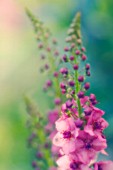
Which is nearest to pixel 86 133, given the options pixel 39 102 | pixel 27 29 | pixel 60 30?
pixel 39 102

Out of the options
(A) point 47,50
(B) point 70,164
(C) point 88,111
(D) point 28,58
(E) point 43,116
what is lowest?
(B) point 70,164

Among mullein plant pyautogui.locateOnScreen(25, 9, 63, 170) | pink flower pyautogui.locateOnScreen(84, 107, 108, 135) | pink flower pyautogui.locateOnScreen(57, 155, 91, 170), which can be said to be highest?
mullein plant pyautogui.locateOnScreen(25, 9, 63, 170)

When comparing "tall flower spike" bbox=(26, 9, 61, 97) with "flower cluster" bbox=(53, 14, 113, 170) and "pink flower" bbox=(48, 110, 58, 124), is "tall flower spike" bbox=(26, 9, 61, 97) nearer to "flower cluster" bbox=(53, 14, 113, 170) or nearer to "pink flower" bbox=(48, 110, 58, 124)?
"pink flower" bbox=(48, 110, 58, 124)

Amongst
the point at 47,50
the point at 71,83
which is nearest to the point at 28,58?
the point at 47,50

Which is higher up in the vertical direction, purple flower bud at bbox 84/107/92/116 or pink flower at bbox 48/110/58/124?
pink flower at bbox 48/110/58/124

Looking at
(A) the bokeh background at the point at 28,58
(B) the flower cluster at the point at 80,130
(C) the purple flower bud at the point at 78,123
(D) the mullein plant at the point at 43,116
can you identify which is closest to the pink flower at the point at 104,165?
(B) the flower cluster at the point at 80,130

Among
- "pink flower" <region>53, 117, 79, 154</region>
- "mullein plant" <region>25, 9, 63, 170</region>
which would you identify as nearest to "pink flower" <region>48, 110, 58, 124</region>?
"mullein plant" <region>25, 9, 63, 170</region>

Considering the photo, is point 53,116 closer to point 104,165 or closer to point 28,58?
point 104,165

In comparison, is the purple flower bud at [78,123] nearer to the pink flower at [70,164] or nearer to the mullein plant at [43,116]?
the pink flower at [70,164]
